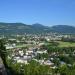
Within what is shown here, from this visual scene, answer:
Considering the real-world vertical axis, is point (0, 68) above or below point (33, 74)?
above

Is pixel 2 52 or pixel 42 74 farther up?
pixel 2 52

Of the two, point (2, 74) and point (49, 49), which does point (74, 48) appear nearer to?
point (49, 49)

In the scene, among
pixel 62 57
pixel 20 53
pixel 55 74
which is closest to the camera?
pixel 55 74

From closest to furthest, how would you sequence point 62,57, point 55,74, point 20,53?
point 55,74 → point 62,57 → point 20,53

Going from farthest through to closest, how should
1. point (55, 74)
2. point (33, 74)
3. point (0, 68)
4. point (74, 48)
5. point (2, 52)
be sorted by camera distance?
point (74, 48), point (55, 74), point (33, 74), point (2, 52), point (0, 68)

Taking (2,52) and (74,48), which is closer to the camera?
(2,52)

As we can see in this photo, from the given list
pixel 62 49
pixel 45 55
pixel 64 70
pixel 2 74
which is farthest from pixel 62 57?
pixel 2 74

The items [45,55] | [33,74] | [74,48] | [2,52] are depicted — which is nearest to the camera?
[2,52]

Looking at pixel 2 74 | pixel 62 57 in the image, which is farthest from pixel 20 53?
pixel 2 74

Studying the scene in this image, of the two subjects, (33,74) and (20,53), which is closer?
(33,74)

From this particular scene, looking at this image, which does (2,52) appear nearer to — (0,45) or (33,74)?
(0,45)
